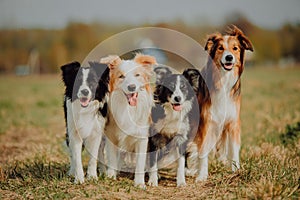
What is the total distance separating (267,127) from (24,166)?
558cm

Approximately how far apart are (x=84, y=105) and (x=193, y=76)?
177cm

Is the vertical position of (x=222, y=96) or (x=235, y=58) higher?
(x=235, y=58)

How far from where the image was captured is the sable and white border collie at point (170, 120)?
5.62 metres

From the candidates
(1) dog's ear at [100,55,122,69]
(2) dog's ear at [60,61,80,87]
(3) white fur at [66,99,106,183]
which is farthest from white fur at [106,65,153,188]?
(2) dog's ear at [60,61,80,87]

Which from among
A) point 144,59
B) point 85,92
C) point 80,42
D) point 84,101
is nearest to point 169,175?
point 144,59

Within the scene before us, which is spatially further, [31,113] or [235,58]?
[31,113]

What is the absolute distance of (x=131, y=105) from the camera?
5.45 metres

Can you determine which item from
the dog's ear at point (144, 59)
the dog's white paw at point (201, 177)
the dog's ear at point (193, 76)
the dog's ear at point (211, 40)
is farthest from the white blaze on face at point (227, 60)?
the dog's white paw at point (201, 177)

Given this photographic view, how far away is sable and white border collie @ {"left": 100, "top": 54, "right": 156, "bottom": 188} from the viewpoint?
544cm

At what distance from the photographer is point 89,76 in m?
5.12

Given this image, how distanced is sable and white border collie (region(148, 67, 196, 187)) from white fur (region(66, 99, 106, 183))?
32.9 inches

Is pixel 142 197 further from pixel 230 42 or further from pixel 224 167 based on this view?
pixel 230 42

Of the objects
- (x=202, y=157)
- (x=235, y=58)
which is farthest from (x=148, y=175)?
(x=235, y=58)

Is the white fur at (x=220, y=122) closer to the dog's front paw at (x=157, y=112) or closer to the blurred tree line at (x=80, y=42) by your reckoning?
the dog's front paw at (x=157, y=112)
